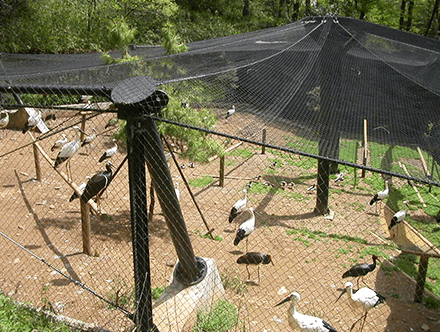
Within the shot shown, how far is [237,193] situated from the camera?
26.3ft

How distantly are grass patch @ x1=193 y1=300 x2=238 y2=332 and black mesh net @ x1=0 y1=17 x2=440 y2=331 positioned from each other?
0.05 feet

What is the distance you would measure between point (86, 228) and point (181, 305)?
170 cm

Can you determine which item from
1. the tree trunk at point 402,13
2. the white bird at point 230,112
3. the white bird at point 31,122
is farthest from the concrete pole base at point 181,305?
the tree trunk at point 402,13

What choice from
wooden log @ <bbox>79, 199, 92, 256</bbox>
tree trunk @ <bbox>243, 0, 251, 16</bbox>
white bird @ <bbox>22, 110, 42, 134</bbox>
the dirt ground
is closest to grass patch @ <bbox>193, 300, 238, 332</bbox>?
the dirt ground

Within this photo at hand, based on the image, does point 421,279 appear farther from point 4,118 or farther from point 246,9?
point 246,9

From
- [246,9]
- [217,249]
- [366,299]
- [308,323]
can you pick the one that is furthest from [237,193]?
[246,9]

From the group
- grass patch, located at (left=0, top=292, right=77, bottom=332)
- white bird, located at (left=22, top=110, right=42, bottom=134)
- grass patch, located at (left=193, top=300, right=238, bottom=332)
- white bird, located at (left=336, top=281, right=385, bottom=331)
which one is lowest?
white bird, located at (left=336, top=281, right=385, bottom=331)

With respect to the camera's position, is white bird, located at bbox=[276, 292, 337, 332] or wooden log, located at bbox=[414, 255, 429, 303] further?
wooden log, located at bbox=[414, 255, 429, 303]

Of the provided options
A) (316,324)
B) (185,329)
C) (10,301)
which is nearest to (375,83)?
(316,324)

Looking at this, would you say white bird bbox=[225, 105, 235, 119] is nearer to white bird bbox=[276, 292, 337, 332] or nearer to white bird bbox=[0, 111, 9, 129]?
white bird bbox=[276, 292, 337, 332]

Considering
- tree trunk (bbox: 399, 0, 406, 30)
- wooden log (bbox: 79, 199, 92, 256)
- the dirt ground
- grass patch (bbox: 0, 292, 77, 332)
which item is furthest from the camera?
tree trunk (bbox: 399, 0, 406, 30)

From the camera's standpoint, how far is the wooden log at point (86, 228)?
4.71 m

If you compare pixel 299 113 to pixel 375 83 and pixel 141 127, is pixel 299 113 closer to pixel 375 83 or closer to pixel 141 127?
pixel 375 83

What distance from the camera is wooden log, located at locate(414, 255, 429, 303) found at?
486cm
